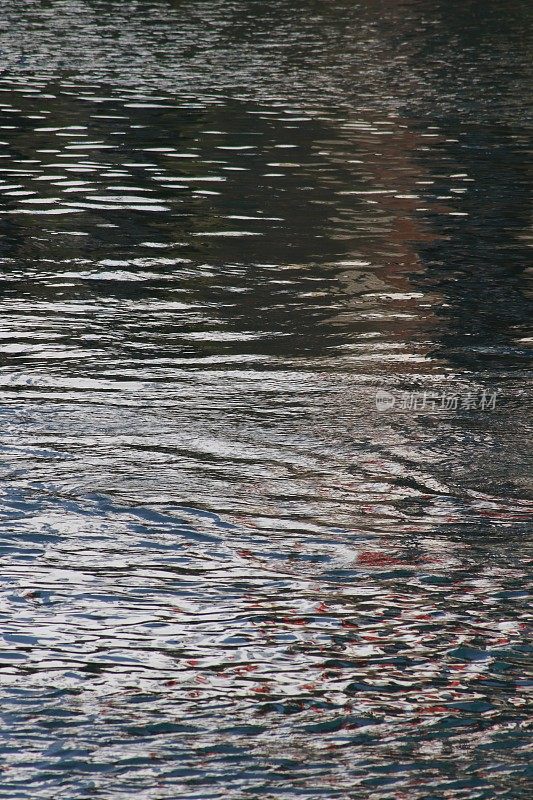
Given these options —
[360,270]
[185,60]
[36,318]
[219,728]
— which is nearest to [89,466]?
[219,728]

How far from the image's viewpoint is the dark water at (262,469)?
4.70 meters

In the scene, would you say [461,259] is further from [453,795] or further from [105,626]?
[453,795]

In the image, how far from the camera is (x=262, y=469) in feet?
23.1

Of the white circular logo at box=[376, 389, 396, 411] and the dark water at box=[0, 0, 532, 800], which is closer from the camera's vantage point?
the dark water at box=[0, 0, 532, 800]

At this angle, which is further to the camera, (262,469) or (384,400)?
(384,400)

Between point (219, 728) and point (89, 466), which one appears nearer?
point (219, 728)

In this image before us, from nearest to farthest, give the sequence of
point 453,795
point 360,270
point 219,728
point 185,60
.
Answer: point 453,795
point 219,728
point 360,270
point 185,60

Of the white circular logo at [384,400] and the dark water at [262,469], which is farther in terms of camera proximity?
the white circular logo at [384,400]

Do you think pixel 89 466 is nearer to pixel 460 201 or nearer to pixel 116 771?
Answer: pixel 116 771

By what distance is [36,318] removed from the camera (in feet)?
32.5

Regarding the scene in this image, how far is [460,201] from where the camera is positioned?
46.3ft

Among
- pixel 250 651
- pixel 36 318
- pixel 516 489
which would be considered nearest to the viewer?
pixel 250 651

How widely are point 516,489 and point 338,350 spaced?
267cm

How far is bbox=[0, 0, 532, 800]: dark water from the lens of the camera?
4.70m
